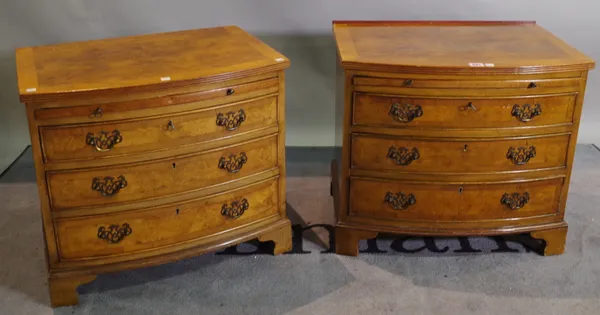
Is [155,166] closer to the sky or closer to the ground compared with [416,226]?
closer to the sky

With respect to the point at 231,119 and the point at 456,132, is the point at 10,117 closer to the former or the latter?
the point at 231,119

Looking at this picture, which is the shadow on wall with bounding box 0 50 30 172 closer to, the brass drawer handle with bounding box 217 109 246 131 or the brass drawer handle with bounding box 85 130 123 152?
the brass drawer handle with bounding box 85 130 123 152

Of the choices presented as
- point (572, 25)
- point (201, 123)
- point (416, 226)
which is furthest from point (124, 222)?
point (572, 25)

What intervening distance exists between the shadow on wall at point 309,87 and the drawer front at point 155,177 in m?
0.91

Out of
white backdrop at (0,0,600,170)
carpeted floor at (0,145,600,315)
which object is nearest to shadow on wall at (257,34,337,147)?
white backdrop at (0,0,600,170)

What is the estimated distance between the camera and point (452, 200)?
247 cm

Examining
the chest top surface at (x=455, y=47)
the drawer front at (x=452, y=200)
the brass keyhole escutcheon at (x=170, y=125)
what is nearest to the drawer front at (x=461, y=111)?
the chest top surface at (x=455, y=47)

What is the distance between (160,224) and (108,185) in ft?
0.76

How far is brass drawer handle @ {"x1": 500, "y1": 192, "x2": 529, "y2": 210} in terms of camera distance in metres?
2.47

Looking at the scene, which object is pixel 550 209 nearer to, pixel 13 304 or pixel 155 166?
pixel 155 166

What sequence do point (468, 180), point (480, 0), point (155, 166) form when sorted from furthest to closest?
point (480, 0)
point (468, 180)
point (155, 166)

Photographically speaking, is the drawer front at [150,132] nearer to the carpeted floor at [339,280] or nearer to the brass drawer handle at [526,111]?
the carpeted floor at [339,280]

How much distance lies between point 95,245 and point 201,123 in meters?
0.53

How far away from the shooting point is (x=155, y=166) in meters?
2.22
